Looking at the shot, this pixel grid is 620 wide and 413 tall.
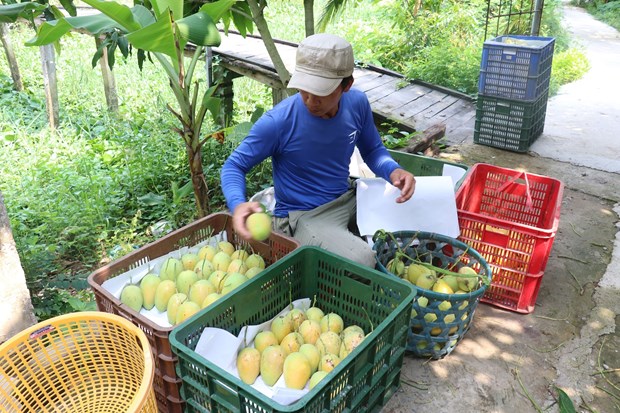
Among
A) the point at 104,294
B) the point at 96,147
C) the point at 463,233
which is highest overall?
the point at 104,294

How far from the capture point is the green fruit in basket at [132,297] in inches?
81.7

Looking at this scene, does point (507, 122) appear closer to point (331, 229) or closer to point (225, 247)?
point (331, 229)

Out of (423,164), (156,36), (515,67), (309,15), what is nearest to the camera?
(156,36)

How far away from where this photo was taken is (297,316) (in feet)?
6.88

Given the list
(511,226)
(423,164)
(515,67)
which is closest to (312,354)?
(511,226)

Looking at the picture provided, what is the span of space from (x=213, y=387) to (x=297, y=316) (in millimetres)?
547

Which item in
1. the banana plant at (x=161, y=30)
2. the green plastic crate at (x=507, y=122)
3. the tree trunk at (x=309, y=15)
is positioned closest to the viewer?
the banana plant at (x=161, y=30)

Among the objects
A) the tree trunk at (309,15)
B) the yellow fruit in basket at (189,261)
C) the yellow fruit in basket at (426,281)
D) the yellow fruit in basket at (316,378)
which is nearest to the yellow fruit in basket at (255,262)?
the yellow fruit in basket at (189,261)

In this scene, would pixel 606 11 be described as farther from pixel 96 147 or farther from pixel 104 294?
pixel 104 294

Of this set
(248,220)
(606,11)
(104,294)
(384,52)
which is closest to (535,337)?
(248,220)

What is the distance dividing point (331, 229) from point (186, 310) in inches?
34.0

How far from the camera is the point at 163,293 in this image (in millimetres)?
2109

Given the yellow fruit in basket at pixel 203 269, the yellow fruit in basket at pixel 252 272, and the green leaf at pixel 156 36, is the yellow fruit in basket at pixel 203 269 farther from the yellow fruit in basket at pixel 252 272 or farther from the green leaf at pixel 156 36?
the green leaf at pixel 156 36

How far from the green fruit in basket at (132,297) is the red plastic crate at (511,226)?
1678 millimetres
